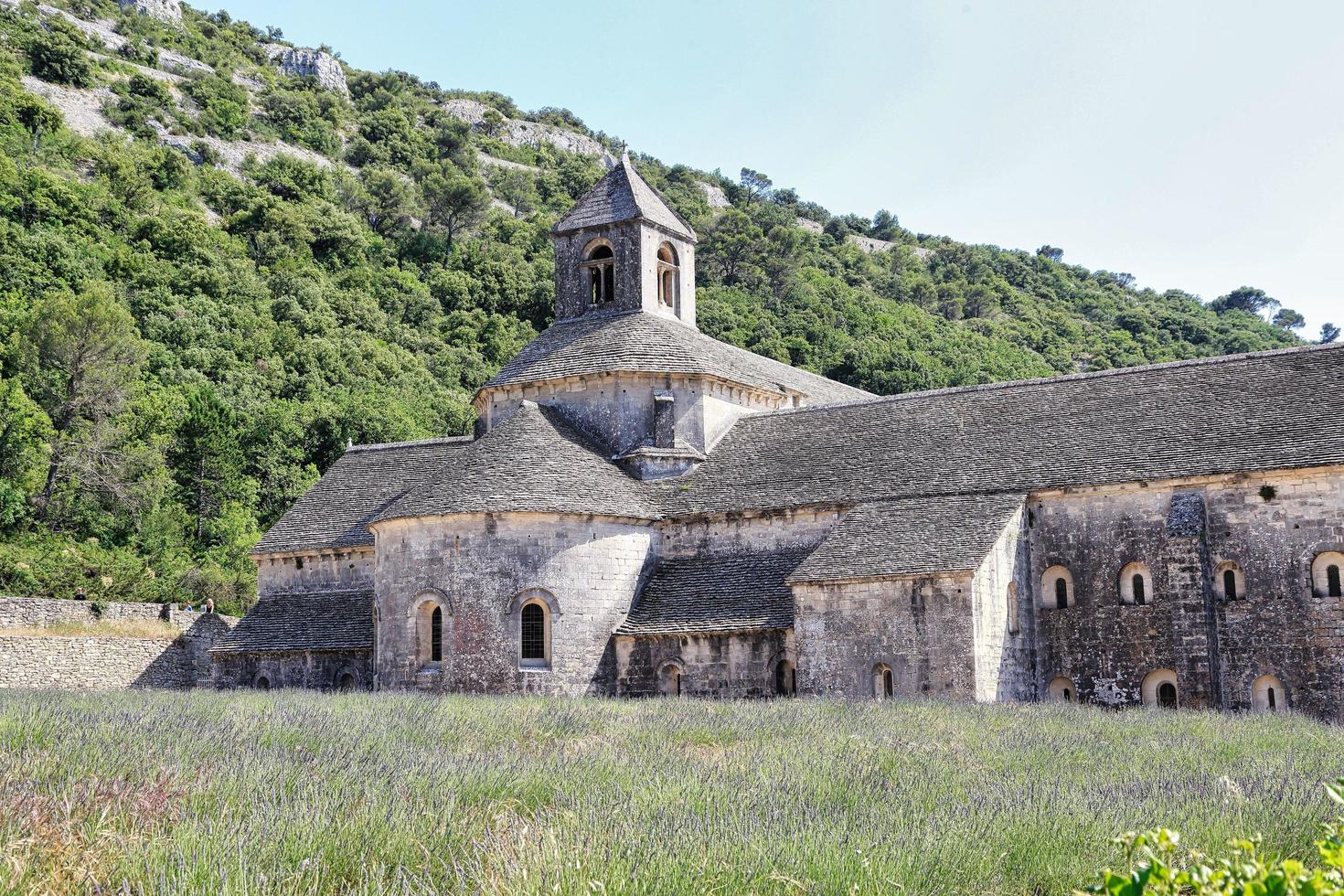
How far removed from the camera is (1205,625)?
26359mm

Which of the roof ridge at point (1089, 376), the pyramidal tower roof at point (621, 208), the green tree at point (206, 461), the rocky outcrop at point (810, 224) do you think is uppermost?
the rocky outcrop at point (810, 224)

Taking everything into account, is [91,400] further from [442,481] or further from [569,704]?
[569,704]

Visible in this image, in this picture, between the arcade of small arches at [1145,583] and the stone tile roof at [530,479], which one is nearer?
the arcade of small arches at [1145,583]

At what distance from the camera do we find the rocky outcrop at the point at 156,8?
415ft

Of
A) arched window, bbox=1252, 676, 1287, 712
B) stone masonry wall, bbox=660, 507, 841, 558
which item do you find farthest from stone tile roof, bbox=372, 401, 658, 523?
arched window, bbox=1252, 676, 1287, 712

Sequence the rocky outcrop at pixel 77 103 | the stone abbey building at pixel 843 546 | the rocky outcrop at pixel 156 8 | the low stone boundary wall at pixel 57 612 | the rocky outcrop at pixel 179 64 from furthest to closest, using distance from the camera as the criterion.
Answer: the rocky outcrop at pixel 156 8 < the rocky outcrop at pixel 179 64 < the rocky outcrop at pixel 77 103 < the low stone boundary wall at pixel 57 612 < the stone abbey building at pixel 843 546

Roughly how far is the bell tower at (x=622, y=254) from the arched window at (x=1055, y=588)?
45.4 feet

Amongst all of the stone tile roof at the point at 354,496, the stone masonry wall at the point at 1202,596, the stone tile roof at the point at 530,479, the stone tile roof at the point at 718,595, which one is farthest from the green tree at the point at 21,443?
the stone masonry wall at the point at 1202,596

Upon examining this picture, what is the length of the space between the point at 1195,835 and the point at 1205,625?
741 inches

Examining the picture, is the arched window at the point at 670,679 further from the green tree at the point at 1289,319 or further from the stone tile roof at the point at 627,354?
the green tree at the point at 1289,319

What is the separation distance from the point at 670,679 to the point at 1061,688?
27.3ft

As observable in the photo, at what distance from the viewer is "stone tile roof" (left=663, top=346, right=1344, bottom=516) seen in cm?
2719

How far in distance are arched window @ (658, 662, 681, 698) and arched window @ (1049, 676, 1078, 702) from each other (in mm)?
7913

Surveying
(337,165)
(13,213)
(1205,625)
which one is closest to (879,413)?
(1205,625)
